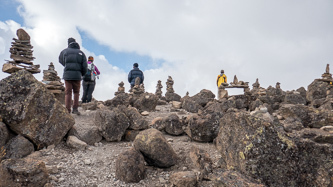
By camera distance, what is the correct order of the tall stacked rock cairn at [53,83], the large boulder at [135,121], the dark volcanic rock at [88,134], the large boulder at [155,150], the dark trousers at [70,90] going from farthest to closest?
the tall stacked rock cairn at [53,83] < the dark trousers at [70,90] < the large boulder at [135,121] < the dark volcanic rock at [88,134] < the large boulder at [155,150]

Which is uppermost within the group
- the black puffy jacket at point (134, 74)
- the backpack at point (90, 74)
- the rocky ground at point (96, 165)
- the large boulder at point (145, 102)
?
the black puffy jacket at point (134, 74)

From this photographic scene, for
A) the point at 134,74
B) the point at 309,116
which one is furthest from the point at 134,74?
the point at 309,116

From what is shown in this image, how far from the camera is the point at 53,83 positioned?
14.5 m

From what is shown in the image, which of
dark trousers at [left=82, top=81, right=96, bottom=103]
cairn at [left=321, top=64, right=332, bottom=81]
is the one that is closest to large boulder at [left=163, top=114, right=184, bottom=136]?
dark trousers at [left=82, top=81, right=96, bottom=103]

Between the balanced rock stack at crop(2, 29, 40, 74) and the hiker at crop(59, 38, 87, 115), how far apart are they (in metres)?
2.88

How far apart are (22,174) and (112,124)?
3725 millimetres

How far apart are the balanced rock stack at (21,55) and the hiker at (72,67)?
9.45ft

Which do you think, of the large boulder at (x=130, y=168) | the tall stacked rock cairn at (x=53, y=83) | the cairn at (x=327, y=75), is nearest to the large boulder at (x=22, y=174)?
the large boulder at (x=130, y=168)

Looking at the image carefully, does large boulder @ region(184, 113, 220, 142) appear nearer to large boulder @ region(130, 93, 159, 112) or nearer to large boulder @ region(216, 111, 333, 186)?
large boulder @ region(216, 111, 333, 186)

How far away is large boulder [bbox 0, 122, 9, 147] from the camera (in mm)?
6716

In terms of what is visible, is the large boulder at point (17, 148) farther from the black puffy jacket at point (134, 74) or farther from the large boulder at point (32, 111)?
the black puffy jacket at point (134, 74)

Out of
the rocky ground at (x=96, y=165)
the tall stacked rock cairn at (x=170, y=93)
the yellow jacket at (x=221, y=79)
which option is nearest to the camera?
the rocky ground at (x=96, y=165)

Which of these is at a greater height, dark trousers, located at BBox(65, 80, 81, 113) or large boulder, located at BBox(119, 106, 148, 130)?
dark trousers, located at BBox(65, 80, 81, 113)

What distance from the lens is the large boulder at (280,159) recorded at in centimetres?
401
